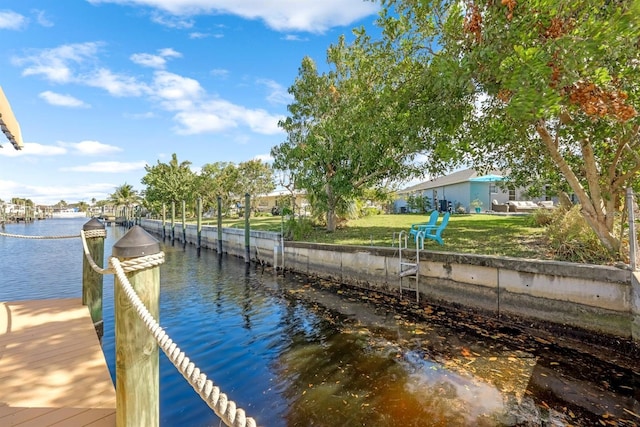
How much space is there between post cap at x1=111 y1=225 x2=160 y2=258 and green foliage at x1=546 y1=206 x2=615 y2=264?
7545 millimetres

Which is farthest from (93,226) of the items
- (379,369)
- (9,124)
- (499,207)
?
(499,207)

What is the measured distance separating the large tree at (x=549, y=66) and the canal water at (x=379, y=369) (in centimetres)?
348

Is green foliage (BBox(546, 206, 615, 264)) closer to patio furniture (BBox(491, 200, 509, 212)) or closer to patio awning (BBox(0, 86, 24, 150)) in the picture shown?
patio awning (BBox(0, 86, 24, 150))

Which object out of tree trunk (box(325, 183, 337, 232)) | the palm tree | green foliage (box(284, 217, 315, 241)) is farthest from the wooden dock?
the palm tree

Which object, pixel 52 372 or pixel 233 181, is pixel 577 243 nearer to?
pixel 52 372

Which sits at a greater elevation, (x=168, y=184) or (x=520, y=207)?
(x=168, y=184)

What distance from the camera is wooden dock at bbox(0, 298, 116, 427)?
2.51m

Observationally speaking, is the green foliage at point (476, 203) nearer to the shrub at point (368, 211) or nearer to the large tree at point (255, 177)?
the shrub at point (368, 211)

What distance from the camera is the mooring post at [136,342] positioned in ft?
5.92

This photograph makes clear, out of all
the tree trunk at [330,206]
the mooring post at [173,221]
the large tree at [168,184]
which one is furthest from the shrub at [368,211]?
the large tree at [168,184]

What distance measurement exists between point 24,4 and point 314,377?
10.5 metres

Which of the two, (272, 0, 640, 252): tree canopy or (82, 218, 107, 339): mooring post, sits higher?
(272, 0, 640, 252): tree canopy

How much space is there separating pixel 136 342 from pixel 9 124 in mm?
4483

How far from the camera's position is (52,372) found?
3209mm
